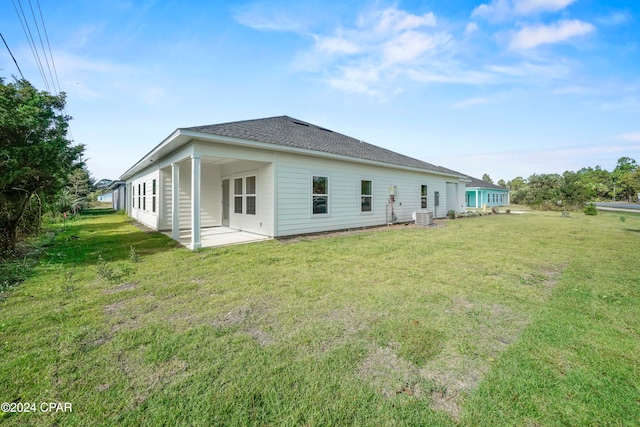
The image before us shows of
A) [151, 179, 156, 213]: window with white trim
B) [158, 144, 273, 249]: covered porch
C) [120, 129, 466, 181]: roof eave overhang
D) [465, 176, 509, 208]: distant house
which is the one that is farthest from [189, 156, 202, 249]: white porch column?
[465, 176, 509, 208]: distant house

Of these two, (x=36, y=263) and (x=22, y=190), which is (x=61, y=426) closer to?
(x=36, y=263)

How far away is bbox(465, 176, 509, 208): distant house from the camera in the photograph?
3191 cm

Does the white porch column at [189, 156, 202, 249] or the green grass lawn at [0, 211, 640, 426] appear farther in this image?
the white porch column at [189, 156, 202, 249]

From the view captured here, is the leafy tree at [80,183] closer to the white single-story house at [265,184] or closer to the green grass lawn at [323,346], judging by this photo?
A: the white single-story house at [265,184]

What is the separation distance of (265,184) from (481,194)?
32543 millimetres

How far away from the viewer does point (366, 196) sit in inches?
459

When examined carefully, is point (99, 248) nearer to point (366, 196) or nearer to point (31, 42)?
point (31, 42)

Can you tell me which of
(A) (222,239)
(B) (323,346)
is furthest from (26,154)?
(B) (323,346)

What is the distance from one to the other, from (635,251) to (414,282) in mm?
7193

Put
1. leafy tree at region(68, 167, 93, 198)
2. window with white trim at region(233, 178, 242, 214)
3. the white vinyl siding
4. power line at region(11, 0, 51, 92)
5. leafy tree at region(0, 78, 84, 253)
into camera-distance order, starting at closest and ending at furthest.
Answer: leafy tree at region(0, 78, 84, 253), power line at region(11, 0, 51, 92), the white vinyl siding, window with white trim at region(233, 178, 242, 214), leafy tree at region(68, 167, 93, 198)

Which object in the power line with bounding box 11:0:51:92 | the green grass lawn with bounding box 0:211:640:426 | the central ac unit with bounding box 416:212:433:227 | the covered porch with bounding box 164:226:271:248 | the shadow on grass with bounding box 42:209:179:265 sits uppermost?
the power line with bounding box 11:0:51:92

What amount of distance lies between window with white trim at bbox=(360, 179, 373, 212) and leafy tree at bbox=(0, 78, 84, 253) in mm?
9321

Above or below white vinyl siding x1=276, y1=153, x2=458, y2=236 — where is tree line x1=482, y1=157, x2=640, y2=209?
above

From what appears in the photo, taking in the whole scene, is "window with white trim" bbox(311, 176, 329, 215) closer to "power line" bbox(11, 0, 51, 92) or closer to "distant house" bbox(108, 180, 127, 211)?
"power line" bbox(11, 0, 51, 92)
